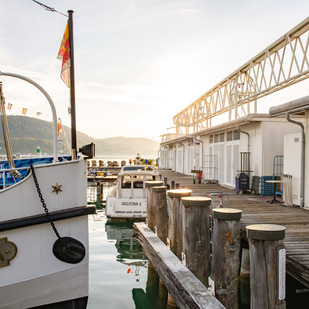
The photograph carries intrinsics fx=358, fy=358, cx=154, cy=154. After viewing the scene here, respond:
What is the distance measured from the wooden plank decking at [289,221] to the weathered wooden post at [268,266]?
1.35m

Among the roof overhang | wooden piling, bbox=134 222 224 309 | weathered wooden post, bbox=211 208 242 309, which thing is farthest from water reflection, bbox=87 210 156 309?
the roof overhang

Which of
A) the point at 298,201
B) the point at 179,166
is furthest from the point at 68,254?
the point at 179,166

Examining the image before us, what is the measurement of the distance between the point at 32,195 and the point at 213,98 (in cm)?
2113

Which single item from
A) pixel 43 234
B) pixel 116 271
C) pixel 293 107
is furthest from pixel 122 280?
pixel 293 107

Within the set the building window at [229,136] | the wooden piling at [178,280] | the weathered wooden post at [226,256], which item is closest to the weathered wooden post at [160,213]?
the wooden piling at [178,280]

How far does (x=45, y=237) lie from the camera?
5.55 meters

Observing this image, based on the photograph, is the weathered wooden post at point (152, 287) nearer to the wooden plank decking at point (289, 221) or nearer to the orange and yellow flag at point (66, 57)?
the wooden plank decking at point (289, 221)

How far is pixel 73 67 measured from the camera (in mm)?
6672

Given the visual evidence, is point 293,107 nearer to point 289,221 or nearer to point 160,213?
point 289,221

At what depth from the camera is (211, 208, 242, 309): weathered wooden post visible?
461 centimetres

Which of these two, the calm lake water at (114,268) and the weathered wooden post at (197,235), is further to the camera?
the calm lake water at (114,268)

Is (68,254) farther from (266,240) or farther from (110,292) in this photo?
(266,240)

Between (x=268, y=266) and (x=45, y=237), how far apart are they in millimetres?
3390

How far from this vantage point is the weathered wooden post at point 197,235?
563 centimetres
